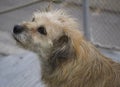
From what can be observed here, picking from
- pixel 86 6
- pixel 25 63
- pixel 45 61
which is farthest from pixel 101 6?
pixel 45 61

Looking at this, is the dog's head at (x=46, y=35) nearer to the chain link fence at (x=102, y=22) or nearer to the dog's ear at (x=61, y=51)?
the dog's ear at (x=61, y=51)

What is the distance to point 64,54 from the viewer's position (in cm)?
491

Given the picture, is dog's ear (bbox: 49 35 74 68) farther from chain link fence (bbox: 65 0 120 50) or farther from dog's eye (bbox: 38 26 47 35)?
chain link fence (bbox: 65 0 120 50)

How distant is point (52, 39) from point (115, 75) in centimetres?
88

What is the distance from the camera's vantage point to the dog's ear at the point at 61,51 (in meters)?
4.91

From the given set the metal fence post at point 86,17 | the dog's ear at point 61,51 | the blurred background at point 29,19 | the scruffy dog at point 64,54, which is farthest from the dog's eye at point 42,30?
the metal fence post at point 86,17

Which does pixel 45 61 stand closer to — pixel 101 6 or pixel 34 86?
pixel 34 86

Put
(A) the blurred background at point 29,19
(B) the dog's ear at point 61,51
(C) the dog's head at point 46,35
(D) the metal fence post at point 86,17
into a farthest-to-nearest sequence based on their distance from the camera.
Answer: (D) the metal fence post at point 86,17 < (A) the blurred background at point 29,19 < (C) the dog's head at point 46,35 < (B) the dog's ear at point 61,51

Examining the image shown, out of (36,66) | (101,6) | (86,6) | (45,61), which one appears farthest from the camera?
(101,6)

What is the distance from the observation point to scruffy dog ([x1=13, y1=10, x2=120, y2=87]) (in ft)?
16.3

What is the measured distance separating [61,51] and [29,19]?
4319 millimetres

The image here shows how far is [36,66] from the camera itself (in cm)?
745

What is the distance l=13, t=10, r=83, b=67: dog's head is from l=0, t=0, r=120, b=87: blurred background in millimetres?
1061

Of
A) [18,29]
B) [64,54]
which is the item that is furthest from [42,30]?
[64,54]
